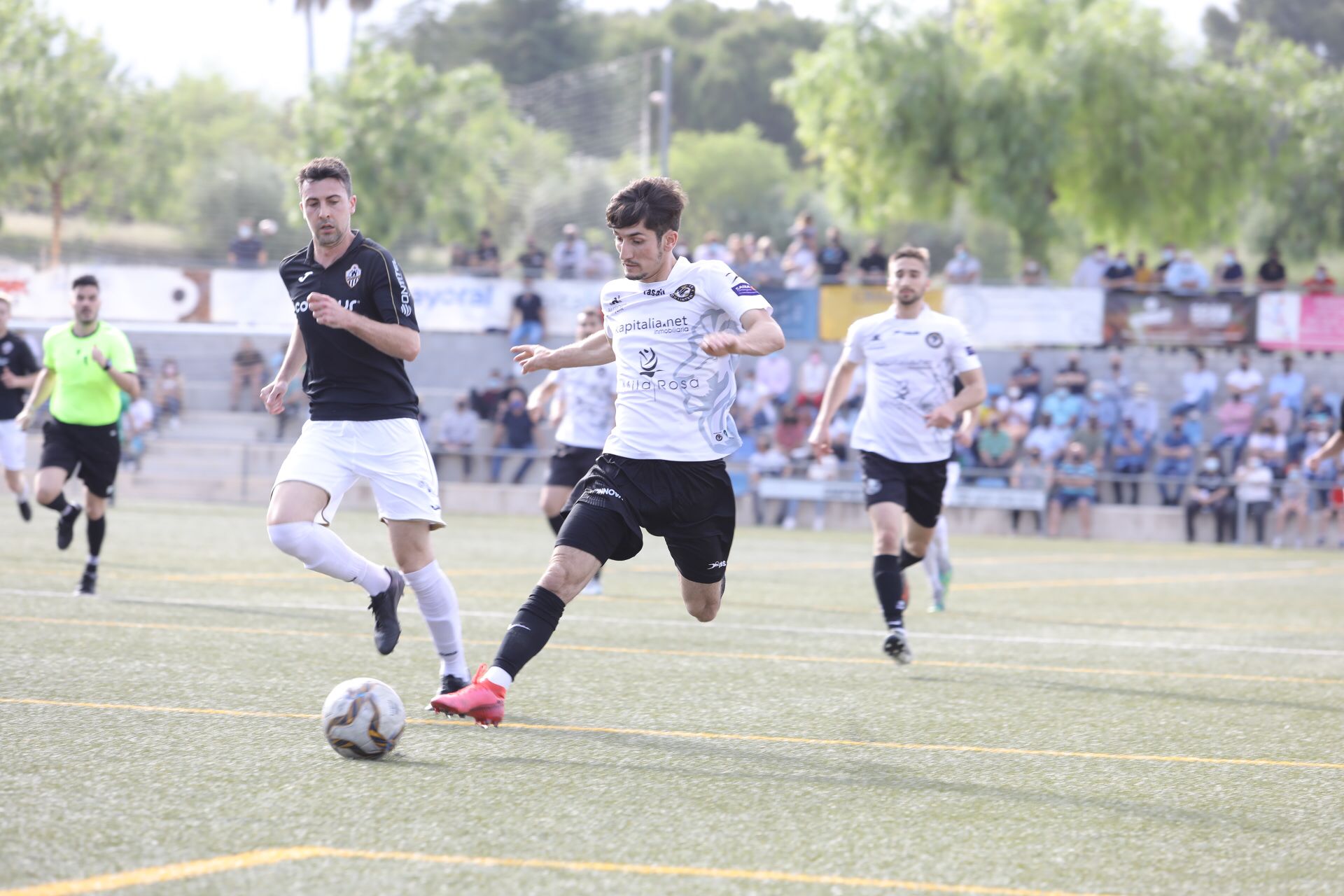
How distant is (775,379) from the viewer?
2636 cm

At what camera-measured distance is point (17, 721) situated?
5.92 metres

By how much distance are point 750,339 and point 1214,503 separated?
1955 centimetres

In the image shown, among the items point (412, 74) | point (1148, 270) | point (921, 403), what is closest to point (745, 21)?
point (412, 74)

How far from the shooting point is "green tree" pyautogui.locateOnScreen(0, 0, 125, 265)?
104 ft

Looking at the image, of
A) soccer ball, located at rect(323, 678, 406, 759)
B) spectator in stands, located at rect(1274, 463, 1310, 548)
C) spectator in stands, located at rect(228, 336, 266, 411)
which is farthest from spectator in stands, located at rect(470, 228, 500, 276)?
soccer ball, located at rect(323, 678, 406, 759)

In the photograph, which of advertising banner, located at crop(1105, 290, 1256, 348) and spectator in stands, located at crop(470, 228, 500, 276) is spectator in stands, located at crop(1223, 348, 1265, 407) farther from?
spectator in stands, located at crop(470, 228, 500, 276)

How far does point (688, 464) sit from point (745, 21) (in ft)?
292

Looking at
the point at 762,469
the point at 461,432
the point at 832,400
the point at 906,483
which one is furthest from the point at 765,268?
Result: the point at 906,483

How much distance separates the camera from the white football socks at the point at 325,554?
639 centimetres

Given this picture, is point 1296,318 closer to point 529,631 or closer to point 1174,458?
point 1174,458

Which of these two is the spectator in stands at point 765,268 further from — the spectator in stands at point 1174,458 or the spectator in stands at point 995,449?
the spectator in stands at point 1174,458

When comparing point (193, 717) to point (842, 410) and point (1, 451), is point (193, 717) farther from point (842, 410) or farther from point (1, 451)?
point (842, 410)

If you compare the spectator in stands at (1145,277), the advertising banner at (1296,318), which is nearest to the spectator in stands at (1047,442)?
the spectator in stands at (1145,277)

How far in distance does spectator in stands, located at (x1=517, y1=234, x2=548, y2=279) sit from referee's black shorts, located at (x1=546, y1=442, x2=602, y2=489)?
582 inches
